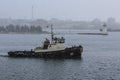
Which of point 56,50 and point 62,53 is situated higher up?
point 56,50

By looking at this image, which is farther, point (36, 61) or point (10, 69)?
point (36, 61)

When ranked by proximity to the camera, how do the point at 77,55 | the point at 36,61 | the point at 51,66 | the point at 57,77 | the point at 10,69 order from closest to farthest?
Result: the point at 57,77 → the point at 10,69 → the point at 51,66 → the point at 36,61 → the point at 77,55

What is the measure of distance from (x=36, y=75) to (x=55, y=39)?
1698cm

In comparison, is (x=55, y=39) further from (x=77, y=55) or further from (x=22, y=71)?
(x=22, y=71)

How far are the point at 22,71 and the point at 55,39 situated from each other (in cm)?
1414

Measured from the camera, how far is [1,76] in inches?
Answer: 1587

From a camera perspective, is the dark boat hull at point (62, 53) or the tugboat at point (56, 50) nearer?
the tugboat at point (56, 50)

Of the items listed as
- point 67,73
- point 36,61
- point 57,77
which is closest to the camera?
point 57,77

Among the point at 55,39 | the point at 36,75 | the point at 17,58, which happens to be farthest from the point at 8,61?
the point at 36,75

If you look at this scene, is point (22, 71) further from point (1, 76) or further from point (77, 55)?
point (77, 55)

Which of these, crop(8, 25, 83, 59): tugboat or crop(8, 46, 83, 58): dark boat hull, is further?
crop(8, 46, 83, 58): dark boat hull

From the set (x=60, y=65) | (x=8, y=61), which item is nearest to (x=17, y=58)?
(x=8, y=61)

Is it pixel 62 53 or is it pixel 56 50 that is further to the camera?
pixel 62 53

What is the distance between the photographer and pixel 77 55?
5919 centimetres
